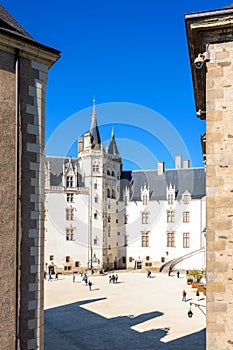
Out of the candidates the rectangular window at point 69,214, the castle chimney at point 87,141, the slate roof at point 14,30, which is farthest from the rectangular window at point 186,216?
the slate roof at point 14,30

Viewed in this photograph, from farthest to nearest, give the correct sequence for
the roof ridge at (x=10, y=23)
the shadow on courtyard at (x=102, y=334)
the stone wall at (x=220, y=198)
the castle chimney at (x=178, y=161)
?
1. the castle chimney at (x=178, y=161)
2. the shadow on courtyard at (x=102, y=334)
3. the roof ridge at (x=10, y=23)
4. the stone wall at (x=220, y=198)

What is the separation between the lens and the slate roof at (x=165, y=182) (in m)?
45.4

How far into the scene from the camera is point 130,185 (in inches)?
1924

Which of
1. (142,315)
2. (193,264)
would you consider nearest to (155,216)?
(193,264)

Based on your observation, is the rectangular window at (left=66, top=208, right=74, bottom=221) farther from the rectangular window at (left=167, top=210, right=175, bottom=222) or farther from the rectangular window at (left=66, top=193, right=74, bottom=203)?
the rectangular window at (left=167, top=210, right=175, bottom=222)

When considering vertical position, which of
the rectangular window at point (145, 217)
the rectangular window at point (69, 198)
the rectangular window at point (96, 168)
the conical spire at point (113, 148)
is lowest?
the rectangular window at point (145, 217)

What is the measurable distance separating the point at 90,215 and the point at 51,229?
185 inches

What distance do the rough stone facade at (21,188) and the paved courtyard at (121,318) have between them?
9.15 m

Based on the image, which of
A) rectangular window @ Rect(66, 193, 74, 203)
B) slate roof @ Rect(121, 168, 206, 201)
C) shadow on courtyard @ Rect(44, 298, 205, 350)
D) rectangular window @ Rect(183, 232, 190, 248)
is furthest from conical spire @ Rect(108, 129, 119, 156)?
shadow on courtyard @ Rect(44, 298, 205, 350)

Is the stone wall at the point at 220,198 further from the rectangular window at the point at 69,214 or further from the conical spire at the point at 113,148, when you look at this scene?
the conical spire at the point at 113,148

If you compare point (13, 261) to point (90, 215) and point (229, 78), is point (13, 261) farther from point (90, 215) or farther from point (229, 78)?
point (90, 215)

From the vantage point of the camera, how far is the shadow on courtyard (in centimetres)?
1591

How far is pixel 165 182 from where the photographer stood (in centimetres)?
4741

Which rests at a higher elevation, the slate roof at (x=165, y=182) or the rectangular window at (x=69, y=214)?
the slate roof at (x=165, y=182)
